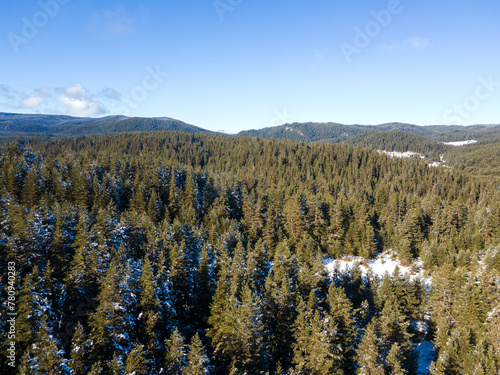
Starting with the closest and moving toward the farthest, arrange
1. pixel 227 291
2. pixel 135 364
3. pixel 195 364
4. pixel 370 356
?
pixel 135 364 → pixel 195 364 → pixel 370 356 → pixel 227 291

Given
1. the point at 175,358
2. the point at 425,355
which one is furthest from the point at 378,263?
the point at 175,358

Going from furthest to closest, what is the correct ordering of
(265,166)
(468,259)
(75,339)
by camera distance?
(265,166), (468,259), (75,339)

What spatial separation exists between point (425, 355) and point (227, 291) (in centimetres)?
2957

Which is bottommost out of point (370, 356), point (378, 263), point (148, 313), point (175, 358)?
point (378, 263)

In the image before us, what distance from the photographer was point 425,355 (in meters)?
36.6

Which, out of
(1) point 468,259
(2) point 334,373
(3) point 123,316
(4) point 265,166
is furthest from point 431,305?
(4) point 265,166

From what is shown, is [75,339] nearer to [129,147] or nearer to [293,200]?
[293,200]

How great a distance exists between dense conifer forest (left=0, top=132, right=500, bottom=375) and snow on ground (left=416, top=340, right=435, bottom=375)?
0.58 meters

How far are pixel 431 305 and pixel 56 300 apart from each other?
4866cm

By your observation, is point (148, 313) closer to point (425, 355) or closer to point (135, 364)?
point (135, 364)

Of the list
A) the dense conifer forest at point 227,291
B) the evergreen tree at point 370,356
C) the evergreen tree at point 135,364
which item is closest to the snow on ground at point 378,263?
the dense conifer forest at point 227,291

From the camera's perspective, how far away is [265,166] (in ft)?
436

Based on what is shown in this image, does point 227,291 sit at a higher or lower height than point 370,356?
higher

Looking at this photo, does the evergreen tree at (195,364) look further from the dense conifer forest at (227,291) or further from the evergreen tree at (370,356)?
the evergreen tree at (370,356)
